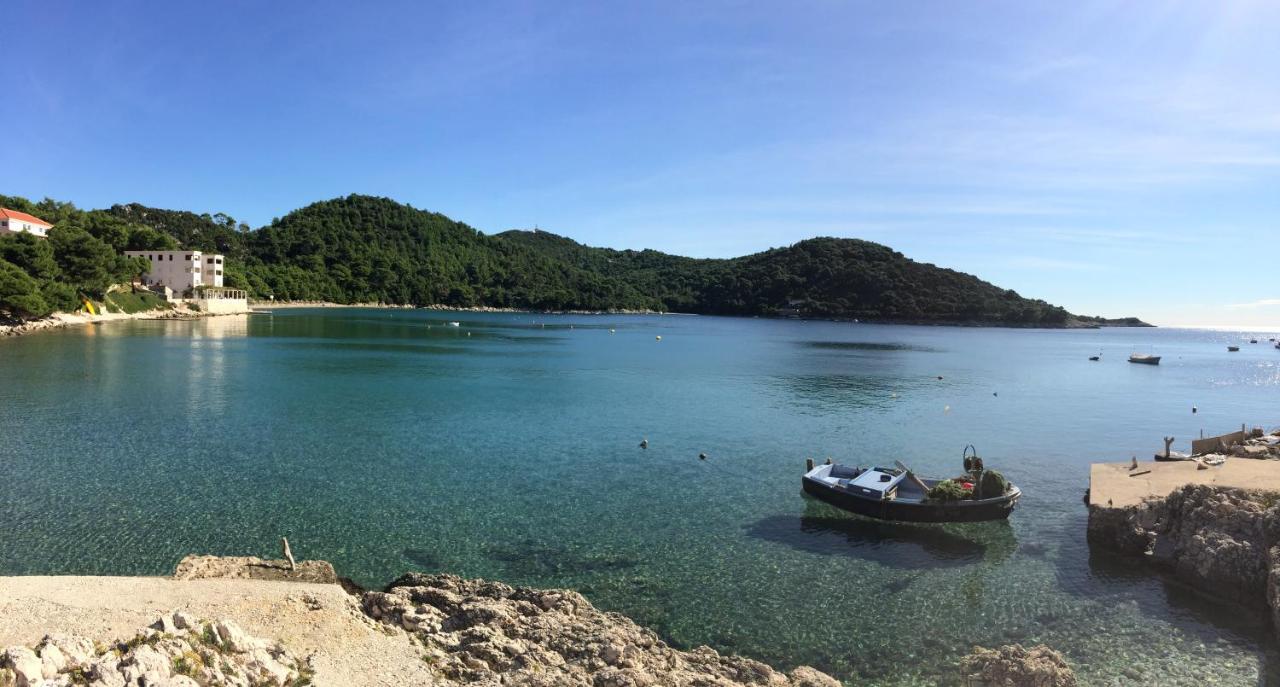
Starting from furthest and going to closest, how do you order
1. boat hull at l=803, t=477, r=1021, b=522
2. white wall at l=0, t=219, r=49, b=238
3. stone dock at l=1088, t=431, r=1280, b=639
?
white wall at l=0, t=219, r=49, b=238
boat hull at l=803, t=477, r=1021, b=522
stone dock at l=1088, t=431, r=1280, b=639

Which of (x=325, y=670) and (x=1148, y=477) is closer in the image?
(x=325, y=670)

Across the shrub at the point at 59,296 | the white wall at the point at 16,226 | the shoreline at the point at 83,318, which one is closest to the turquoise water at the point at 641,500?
the shoreline at the point at 83,318

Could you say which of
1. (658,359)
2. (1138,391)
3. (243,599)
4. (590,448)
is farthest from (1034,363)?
(243,599)

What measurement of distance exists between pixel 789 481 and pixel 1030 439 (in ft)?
61.8

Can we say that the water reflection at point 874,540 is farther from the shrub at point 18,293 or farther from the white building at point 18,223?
the white building at point 18,223

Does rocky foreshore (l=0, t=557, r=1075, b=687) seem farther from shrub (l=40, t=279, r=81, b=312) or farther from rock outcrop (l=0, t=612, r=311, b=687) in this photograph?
shrub (l=40, t=279, r=81, b=312)

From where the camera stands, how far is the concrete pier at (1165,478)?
1986 cm

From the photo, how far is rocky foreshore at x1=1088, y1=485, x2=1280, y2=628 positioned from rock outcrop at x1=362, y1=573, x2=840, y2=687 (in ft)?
37.6

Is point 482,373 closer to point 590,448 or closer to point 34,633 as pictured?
point 590,448

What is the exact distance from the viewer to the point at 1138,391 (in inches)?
2356

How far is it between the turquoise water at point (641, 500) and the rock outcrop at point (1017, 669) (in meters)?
0.68

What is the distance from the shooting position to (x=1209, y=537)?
54.0 feet

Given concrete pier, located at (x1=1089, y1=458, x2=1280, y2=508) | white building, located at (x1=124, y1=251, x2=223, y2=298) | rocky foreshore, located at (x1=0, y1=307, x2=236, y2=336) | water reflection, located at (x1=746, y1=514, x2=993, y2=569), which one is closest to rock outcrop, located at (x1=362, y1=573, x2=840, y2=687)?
water reflection, located at (x1=746, y1=514, x2=993, y2=569)

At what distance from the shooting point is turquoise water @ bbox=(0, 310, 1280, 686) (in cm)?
1415
